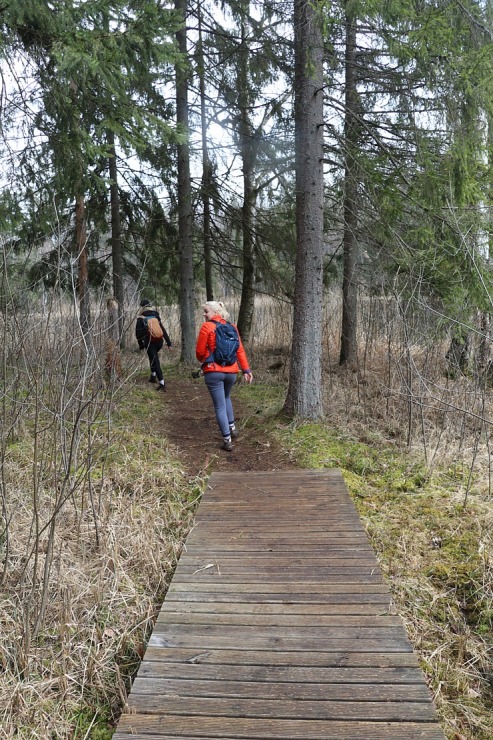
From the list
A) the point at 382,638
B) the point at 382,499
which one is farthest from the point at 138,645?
Result: the point at 382,499

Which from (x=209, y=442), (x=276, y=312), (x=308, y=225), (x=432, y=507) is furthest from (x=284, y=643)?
(x=276, y=312)

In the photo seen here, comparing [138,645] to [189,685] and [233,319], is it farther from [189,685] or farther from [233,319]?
[233,319]

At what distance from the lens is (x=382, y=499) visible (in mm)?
5008

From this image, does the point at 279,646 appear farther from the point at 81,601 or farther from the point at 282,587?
the point at 81,601

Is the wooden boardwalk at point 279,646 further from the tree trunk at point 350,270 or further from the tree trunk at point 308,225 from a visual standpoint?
the tree trunk at point 350,270

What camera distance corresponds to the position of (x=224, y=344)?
19.6 feet

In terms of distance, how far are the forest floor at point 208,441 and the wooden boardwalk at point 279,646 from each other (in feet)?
5.24

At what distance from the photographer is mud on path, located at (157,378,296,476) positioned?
19.8 ft

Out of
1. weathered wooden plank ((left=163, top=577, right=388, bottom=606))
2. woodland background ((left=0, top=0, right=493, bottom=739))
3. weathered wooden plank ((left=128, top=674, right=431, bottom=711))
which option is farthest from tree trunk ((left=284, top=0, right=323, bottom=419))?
weathered wooden plank ((left=128, top=674, right=431, bottom=711))

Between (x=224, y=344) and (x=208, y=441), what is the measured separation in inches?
64.5

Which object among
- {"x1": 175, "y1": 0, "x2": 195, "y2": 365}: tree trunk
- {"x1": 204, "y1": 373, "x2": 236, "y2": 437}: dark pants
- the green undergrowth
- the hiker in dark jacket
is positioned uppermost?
{"x1": 175, "y1": 0, "x2": 195, "y2": 365}: tree trunk

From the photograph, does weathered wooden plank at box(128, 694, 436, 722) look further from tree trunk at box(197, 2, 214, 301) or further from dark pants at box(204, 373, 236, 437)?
tree trunk at box(197, 2, 214, 301)

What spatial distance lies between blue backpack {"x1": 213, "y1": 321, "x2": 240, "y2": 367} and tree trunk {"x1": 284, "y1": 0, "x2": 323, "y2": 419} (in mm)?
1273

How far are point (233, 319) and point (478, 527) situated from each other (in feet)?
37.9
